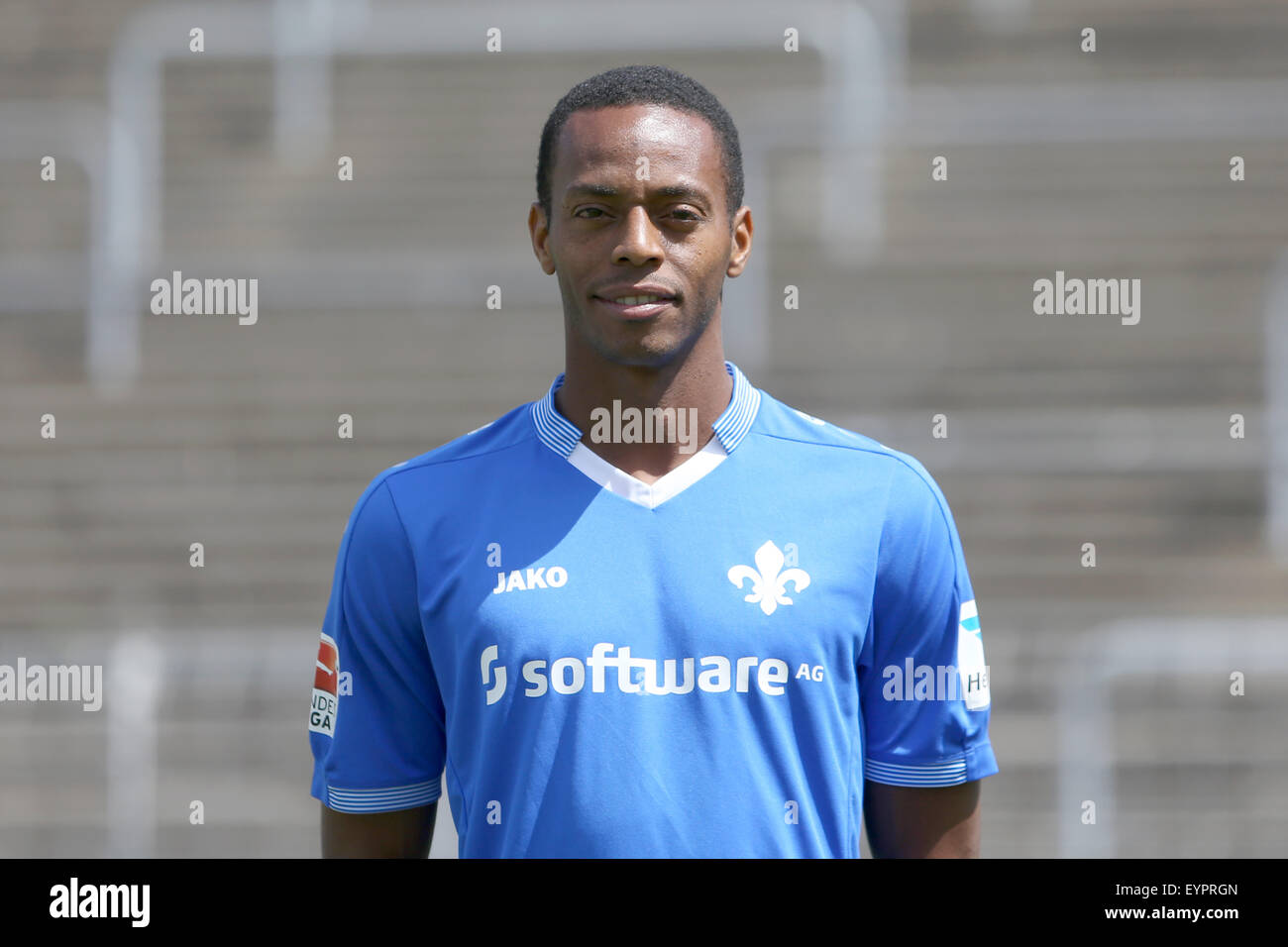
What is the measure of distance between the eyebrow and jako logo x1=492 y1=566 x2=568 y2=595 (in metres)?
0.52

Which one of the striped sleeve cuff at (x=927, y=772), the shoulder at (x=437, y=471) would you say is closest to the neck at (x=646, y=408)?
the shoulder at (x=437, y=471)

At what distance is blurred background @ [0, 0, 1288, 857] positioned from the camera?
473 cm

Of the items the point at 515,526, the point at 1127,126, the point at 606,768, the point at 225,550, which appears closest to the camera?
the point at 606,768

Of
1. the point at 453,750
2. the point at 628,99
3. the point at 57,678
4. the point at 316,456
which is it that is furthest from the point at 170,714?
the point at 628,99

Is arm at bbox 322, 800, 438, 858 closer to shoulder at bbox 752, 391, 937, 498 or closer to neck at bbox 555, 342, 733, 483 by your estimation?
neck at bbox 555, 342, 733, 483

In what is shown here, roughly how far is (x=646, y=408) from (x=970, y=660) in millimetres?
598

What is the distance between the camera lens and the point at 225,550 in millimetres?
5223

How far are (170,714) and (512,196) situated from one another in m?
2.69

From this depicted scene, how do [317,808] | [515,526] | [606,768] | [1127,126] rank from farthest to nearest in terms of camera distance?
[1127,126], [317,808], [515,526], [606,768]

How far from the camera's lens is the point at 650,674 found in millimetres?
1688

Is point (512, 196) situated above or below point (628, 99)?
above
